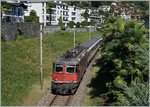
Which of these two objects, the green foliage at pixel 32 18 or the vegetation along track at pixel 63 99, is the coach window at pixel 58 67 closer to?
the vegetation along track at pixel 63 99

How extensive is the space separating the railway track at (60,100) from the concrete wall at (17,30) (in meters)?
24.7

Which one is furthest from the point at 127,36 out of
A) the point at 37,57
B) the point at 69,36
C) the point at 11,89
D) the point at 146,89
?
the point at 69,36

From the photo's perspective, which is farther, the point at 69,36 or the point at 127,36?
the point at 69,36

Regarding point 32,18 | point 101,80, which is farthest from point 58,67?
point 32,18

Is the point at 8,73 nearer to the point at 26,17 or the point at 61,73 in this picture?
the point at 61,73

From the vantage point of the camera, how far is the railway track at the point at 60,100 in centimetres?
2833

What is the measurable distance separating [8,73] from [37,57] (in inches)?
424

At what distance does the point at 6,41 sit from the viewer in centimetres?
5303

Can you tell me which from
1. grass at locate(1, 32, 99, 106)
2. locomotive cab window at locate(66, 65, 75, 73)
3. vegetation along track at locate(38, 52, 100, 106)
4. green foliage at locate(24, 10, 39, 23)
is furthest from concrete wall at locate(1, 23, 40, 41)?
locomotive cab window at locate(66, 65, 75, 73)

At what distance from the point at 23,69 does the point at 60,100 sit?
978cm

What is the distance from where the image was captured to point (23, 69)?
37.8m

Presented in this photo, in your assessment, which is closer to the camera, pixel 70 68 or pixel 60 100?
pixel 60 100

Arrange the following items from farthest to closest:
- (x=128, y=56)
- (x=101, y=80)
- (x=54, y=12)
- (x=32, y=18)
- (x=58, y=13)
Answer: (x=58, y=13) < (x=54, y=12) < (x=32, y=18) < (x=101, y=80) < (x=128, y=56)

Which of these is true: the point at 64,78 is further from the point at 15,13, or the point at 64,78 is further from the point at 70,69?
the point at 15,13
